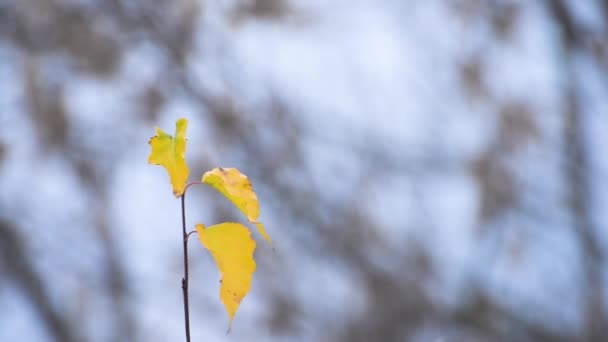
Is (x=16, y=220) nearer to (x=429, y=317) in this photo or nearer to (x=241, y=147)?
(x=241, y=147)

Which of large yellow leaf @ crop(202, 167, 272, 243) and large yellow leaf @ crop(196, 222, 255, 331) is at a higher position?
large yellow leaf @ crop(202, 167, 272, 243)

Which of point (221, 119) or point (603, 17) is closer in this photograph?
point (221, 119)

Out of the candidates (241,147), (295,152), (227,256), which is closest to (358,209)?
(295,152)
